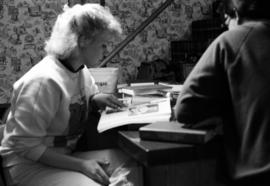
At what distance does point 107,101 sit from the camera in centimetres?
136

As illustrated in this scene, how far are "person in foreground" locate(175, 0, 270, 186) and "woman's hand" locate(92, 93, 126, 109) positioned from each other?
0.55m

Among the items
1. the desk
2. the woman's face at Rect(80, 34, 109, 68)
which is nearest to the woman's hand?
the woman's face at Rect(80, 34, 109, 68)

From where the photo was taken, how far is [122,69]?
3.67 metres

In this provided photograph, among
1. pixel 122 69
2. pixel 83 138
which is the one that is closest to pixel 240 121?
pixel 83 138

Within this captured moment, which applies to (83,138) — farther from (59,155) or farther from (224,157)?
(224,157)

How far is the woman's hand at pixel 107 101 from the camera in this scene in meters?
1.30

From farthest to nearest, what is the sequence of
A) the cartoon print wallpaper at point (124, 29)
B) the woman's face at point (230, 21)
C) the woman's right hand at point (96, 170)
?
the cartoon print wallpaper at point (124, 29)
the woman's right hand at point (96, 170)
the woman's face at point (230, 21)

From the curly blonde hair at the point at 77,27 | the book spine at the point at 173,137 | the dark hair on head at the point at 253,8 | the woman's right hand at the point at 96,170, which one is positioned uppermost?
the dark hair on head at the point at 253,8

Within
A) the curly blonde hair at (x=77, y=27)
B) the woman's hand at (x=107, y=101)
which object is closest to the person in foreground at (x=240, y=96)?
the woman's hand at (x=107, y=101)

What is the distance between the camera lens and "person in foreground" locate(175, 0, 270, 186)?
71 cm

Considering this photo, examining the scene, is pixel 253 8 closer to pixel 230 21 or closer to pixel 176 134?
pixel 230 21

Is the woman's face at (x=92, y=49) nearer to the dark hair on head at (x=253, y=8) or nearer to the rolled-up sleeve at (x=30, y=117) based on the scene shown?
the rolled-up sleeve at (x=30, y=117)

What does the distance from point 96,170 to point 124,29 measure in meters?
2.64

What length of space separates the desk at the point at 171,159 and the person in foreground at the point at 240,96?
0.20ft
